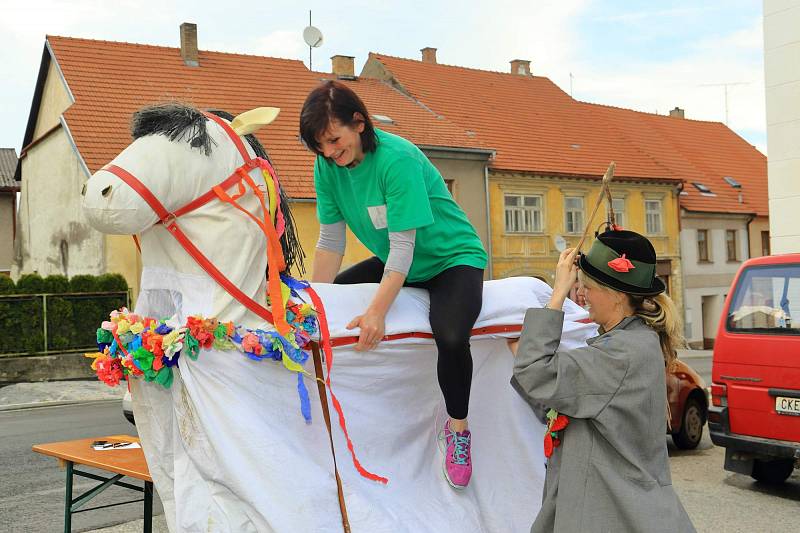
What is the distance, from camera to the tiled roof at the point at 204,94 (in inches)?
816

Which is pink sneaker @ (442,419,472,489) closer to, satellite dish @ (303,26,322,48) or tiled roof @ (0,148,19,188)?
satellite dish @ (303,26,322,48)

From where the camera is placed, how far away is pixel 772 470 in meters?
7.03

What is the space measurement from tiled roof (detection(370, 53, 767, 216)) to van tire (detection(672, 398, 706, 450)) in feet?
61.0

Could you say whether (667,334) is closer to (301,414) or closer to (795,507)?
(301,414)

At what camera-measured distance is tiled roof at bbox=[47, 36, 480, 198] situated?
20719mm

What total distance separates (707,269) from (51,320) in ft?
Result: 82.6

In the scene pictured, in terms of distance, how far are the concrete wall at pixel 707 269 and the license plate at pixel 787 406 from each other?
26.4 m

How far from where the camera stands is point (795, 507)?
630 cm

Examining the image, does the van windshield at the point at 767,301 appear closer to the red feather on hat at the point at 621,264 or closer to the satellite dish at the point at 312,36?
the red feather on hat at the point at 621,264

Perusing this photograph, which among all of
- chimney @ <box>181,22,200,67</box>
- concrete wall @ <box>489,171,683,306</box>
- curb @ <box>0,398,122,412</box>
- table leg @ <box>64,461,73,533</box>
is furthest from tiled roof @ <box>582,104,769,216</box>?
table leg @ <box>64,461,73,533</box>

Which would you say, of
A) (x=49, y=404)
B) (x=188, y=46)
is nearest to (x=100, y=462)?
(x=49, y=404)

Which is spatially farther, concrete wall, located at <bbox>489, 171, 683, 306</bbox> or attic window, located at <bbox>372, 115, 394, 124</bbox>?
concrete wall, located at <bbox>489, 171, 683, 306</bbox>

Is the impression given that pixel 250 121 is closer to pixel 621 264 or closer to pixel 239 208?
pixel 239 208

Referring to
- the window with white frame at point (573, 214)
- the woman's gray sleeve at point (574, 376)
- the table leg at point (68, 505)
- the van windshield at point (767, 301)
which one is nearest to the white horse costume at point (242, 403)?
the woman's gray sleeve at point (574, 376)
